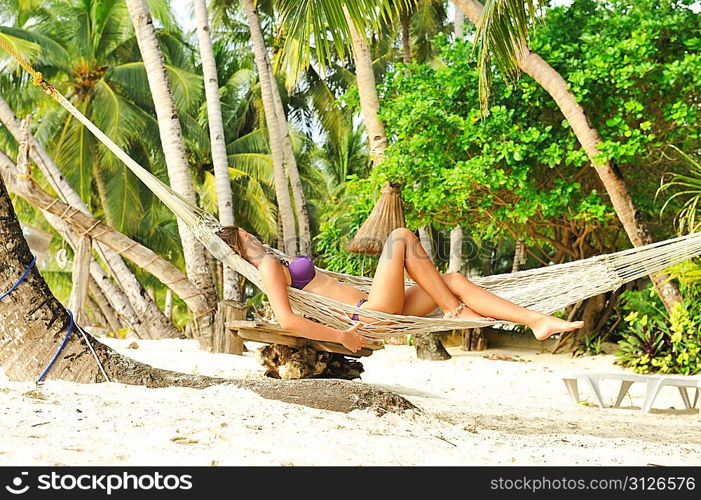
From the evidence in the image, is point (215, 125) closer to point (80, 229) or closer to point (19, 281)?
point (80, 229)

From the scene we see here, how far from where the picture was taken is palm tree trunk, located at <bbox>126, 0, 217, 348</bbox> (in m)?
6.05

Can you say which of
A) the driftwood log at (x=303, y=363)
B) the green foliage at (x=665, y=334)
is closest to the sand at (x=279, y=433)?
the driftwood log at (x=303, y=363)

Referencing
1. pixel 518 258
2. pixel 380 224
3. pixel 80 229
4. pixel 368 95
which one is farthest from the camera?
pixel 518 258

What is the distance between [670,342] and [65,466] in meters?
5.15

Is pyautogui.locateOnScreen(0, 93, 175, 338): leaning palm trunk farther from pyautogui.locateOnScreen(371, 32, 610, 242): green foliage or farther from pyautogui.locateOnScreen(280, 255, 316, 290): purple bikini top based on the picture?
pyautogui.locateOnScreen(280, 255, 316, 290): purple bikini top

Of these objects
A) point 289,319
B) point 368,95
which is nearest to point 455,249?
point 368,95

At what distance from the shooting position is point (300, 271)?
9.64 ft

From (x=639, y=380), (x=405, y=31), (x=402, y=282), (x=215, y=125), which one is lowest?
(x=639, y=380)

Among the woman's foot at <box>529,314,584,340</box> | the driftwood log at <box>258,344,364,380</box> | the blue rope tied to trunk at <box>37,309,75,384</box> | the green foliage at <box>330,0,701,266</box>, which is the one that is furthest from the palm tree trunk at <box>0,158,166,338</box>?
the woman's foot at <box>529,314,584,340</box>

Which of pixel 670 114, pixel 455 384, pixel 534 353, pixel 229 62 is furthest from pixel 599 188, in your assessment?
pixel 229 62

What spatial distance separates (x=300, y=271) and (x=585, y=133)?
2.92 m

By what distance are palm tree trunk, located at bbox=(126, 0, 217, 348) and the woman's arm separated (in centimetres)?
327

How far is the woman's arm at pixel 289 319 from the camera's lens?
8.52 feet
